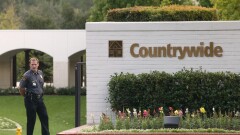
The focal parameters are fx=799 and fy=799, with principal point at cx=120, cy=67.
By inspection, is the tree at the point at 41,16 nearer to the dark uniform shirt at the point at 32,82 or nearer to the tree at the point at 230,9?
the tree at the point at 230,9

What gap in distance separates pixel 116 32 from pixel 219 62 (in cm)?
301

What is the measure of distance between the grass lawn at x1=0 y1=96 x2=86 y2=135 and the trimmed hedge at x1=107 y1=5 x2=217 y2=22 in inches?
214

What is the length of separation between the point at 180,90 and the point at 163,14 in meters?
2.75

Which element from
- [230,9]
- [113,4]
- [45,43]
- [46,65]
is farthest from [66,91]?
[46,65]

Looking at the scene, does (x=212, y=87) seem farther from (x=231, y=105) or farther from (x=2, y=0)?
(x=2, y=0)

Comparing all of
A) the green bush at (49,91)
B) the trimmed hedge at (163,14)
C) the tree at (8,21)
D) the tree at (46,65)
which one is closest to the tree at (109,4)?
the tree at (46,65)

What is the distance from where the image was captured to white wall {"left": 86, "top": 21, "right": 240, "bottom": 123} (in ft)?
73.2

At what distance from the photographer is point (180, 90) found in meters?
21.7

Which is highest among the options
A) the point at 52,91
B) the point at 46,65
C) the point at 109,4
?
the point at 109,4

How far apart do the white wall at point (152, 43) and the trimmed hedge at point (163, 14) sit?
40.5 inches

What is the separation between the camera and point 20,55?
2501 inches

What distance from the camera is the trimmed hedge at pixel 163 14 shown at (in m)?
23.3

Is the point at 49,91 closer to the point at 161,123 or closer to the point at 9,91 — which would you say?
the point at 9,91

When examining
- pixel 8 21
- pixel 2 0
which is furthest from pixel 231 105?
pixel 2 0
